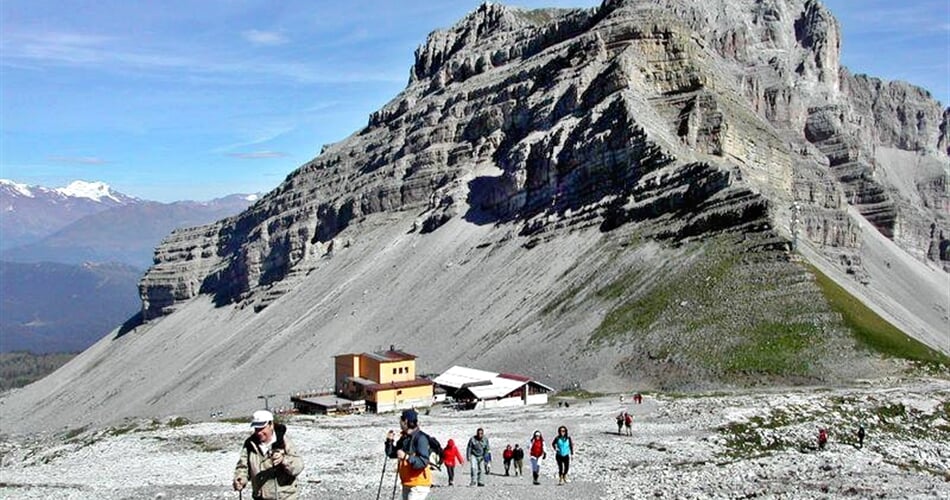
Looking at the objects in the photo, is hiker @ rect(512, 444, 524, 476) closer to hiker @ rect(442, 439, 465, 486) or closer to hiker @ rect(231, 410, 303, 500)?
hiker @ rect(442, 439, 465, 486)

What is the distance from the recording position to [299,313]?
143 m

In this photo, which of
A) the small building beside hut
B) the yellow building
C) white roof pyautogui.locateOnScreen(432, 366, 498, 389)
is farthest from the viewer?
white roof pyautogui.locateOnScreen(432, 366, 498, 389)

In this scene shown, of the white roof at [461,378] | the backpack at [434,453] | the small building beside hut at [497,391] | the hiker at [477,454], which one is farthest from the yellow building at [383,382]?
the backpack at [434,453]

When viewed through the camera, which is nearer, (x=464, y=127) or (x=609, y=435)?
(x=609, y=435)

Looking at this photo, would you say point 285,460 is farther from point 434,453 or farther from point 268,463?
point 434,453

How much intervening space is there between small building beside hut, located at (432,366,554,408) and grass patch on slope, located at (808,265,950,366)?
24892 millimetres

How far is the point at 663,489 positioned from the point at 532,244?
90.1 metres

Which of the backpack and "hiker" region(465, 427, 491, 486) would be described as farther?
"hiker" region(465, 427, 491, 486)

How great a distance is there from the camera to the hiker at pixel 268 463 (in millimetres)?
17641

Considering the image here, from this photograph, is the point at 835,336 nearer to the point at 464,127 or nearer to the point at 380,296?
the point at 380,296

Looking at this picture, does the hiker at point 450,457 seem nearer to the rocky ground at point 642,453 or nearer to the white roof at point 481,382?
the rocky ground at point 642,453

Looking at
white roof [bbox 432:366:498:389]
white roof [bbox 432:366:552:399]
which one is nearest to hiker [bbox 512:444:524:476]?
white roof [bbox 432:366:552:399]

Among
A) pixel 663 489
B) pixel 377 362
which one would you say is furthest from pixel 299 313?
pixel 663 489

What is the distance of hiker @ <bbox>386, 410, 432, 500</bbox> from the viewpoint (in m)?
19.6
